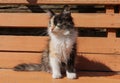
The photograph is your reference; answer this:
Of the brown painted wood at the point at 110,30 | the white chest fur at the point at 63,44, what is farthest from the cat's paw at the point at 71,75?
the brown painted wood at the point at 110,30

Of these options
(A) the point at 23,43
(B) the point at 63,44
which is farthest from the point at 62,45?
(A) the point at 23,43

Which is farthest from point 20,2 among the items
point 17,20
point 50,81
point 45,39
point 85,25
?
point 50,81

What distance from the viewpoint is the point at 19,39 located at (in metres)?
3.22

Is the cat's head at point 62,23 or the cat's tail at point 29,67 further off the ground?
the cat's head at point 62,23

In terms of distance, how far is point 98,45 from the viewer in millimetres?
3127

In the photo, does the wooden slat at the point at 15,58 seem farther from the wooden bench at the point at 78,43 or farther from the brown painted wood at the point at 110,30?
the brown painted wood at the point at 110,30

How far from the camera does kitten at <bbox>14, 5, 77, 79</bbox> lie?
2.69 metres

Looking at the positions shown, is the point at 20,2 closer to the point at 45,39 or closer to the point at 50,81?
the point at 45,39

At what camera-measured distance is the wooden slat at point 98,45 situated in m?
3.09

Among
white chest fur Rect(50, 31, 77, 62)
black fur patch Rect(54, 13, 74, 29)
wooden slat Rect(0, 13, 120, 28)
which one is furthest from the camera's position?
wooden slat Rect(0, 13, 120, 28)

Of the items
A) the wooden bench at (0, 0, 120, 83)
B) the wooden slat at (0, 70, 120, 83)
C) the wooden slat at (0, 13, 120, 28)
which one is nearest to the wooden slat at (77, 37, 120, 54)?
the wooden bench at (0, 0, 120, 83)

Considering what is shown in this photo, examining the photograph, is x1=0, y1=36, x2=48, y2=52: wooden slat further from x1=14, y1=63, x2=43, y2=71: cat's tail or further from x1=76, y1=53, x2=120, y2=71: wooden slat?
x1=76, y1=53, x2=120, y2=71: wooden slat

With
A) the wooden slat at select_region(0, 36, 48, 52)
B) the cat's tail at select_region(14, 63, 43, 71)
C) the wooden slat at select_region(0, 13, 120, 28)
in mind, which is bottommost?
the cat's tail at select_region(14, 63, 43, 71)

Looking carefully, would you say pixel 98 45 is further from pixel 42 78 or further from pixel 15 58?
pixel 15 58
